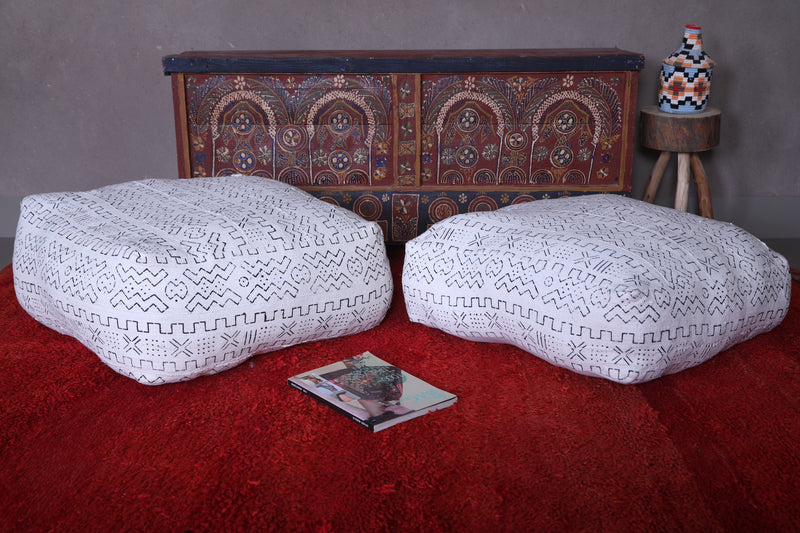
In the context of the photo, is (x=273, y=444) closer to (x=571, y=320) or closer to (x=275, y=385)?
(x=275, y=385)

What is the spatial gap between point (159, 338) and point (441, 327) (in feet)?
2.13

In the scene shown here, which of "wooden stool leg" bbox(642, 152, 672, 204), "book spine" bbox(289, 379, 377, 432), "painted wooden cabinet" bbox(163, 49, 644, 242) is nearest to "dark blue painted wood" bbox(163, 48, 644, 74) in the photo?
"painted wooden cabinet" bbox(163, 49, 644, 242)

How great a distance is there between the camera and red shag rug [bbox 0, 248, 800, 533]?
46.7 inches

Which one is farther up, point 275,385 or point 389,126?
point 389,126

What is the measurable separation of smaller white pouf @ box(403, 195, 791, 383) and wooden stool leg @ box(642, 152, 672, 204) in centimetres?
83

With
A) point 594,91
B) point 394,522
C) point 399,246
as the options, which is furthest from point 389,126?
point 394,522

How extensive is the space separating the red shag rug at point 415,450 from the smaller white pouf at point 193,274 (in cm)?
8

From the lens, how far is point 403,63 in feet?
7.97

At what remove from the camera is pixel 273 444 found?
54.4 inches

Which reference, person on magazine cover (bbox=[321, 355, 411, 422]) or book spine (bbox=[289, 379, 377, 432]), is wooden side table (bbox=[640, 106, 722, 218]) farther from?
book spine (bbox=[289, 379, 377, 432])

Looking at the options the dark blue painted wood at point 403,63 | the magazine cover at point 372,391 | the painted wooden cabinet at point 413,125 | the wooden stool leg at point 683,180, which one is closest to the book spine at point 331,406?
the magazine cover at point 372,391

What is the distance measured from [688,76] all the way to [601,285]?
51.2 inches

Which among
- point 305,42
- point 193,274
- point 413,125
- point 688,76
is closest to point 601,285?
point 193,274

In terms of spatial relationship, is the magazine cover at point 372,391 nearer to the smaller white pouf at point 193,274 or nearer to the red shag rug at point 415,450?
the red shag rug at point 415,450
